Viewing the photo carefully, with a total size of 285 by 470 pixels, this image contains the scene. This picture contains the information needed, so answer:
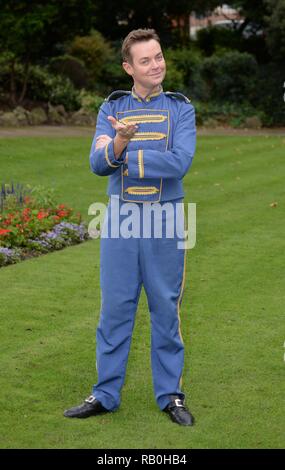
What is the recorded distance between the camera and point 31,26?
23766 millimetres

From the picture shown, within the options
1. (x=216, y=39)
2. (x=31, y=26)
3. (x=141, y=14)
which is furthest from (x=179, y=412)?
(x=216, y=39)

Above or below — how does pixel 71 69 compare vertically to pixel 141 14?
below

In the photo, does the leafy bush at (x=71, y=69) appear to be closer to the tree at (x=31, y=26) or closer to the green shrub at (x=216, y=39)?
the tree at (x=31, y=26)

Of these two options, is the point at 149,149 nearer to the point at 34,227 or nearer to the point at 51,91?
the point at 34,227

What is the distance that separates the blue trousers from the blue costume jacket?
4.2 inches

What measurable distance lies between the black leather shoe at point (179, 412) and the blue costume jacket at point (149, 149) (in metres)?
1.22

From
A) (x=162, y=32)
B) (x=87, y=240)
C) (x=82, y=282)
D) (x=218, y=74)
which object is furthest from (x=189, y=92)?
(x=82, y=282)

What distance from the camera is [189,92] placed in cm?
2934

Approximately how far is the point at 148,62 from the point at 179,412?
2.05 m

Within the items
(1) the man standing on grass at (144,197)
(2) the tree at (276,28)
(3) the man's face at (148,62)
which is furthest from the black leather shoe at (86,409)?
(2) the tree at (276,28)

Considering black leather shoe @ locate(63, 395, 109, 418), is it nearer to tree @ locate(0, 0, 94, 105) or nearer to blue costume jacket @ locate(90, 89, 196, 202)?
blue costume jacket @ locate(90, 89, 196, 202)

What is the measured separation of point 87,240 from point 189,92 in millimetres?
18230

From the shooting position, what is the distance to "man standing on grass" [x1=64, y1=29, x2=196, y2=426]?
5.26 metres

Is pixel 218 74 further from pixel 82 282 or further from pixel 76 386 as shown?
pixel 76 386
